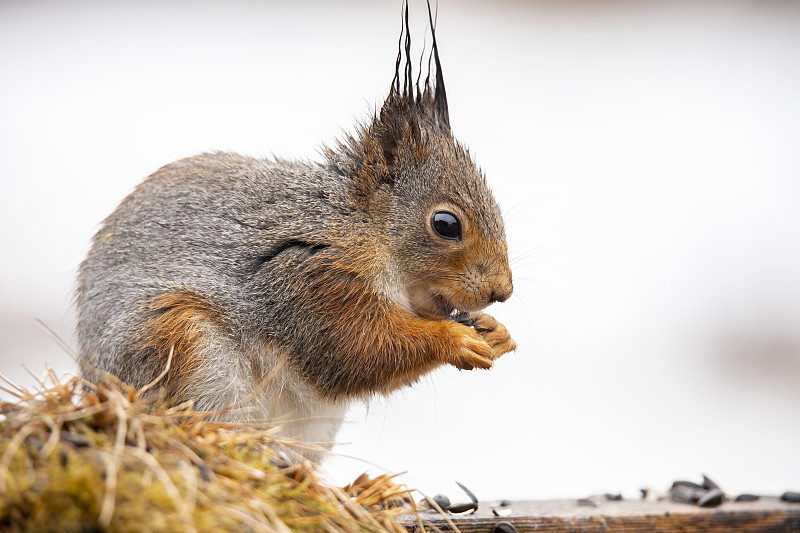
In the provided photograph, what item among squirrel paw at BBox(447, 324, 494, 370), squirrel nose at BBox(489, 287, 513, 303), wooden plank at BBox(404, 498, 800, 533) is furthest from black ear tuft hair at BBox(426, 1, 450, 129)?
wooden plank at BBox(404, 498, 800, 533)

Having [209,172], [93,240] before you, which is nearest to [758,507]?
[209,172]

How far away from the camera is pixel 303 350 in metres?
2.05

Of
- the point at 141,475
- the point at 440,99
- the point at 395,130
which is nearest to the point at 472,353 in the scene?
the point at 395,130

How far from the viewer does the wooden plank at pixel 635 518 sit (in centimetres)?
180

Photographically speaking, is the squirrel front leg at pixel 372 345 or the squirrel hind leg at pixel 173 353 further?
the squirrel front leg at pixel 372 345

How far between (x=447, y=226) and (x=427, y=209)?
0.28 ft

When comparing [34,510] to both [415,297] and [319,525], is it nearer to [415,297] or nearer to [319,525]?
[319,525]

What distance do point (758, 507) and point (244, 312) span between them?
145 centimetres

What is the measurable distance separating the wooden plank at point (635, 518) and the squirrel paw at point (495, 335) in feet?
1.42

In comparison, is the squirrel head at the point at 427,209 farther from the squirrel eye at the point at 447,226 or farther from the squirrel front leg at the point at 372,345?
the squirrel front leg at the point at 372,345

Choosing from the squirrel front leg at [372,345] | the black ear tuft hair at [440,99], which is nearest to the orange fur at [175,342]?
the squirrel front leg at [372,345]

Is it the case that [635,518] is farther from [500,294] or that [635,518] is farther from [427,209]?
[427,209]

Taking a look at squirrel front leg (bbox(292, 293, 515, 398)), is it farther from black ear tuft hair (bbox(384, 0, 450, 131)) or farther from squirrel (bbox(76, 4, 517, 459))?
black ear tuft hair (bbox(384, 0, 450, 131))

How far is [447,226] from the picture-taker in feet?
6.94
